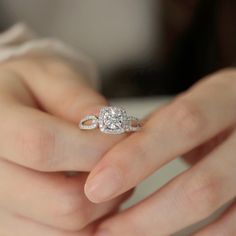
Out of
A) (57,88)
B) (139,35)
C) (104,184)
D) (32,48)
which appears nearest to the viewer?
(104,184)

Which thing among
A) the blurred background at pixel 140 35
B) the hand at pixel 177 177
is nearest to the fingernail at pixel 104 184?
the hand at pixel 177 177

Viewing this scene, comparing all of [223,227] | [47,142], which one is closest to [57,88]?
[47,142]

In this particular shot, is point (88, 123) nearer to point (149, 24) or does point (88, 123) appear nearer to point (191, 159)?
point (191, 159)

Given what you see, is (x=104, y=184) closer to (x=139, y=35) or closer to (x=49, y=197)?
(x=49, y=197)

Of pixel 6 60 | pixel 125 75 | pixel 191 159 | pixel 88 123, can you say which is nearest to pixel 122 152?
pixel 88 123

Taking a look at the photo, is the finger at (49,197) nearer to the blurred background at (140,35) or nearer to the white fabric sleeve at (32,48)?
the white fabric sleeve at (32,48)

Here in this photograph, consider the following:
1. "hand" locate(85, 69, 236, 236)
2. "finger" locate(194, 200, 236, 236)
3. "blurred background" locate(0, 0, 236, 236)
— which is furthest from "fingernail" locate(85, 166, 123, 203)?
"blurred background" locate(0, 0, 236, 236)
